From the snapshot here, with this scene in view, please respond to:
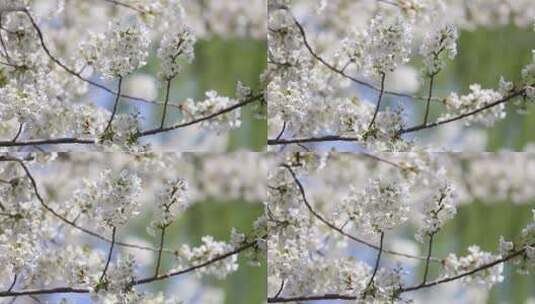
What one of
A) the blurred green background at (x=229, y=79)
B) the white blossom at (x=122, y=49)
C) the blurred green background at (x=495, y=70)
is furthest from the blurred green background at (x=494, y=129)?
the white blossom at (x=122, y=49)

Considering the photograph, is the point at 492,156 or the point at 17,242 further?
the point at 492,156

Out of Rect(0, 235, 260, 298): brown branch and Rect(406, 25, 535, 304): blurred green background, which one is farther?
Rect(406, 25, 535, 304): blurred green background

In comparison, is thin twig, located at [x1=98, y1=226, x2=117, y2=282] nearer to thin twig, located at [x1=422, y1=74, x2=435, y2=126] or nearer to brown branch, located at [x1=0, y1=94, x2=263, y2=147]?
brown branch, located at [x1=0, y1=94, x2=263, y2=147]

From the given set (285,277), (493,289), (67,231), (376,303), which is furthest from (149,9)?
(493,289)

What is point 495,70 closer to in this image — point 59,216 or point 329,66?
point 329,66

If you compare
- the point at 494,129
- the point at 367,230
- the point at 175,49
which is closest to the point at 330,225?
the point at 367,230

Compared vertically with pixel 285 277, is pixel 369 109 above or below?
above

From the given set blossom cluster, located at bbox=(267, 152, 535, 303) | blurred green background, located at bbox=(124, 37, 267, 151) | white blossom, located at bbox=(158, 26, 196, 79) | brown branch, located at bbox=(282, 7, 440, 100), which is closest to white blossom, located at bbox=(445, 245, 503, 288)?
blossom cluster, located at bbox=(267, 152, 535, 303)

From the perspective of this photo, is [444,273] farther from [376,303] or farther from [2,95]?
[2,95]
